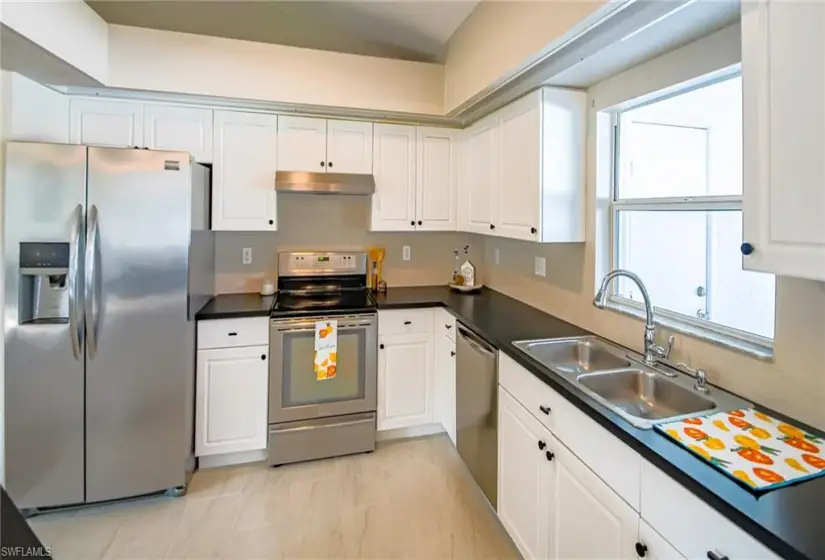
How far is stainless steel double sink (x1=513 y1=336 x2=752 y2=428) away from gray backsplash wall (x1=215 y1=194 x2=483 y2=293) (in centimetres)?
166

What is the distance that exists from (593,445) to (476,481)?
1154 millimetres

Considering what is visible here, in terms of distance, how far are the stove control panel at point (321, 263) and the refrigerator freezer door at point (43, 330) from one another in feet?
4.21

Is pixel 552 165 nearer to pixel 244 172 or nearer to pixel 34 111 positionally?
pixel 244 172

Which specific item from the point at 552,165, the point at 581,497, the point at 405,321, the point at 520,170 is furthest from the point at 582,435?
the point at 405,321

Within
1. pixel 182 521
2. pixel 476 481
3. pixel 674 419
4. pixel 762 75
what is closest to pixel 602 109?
pixel 762 75

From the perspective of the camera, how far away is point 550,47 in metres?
1.91

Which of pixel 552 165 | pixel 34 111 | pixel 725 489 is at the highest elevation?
pixel 34 111

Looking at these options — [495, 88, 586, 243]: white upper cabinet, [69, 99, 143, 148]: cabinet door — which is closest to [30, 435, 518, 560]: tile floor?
[495, 88, 586, 243]: white upper cabinet

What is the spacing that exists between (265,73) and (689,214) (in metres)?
2.47

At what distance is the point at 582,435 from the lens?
1.50 meters

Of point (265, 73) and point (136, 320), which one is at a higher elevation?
point (265, 73)

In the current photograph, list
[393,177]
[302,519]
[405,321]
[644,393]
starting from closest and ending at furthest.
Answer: [644,393]
[302,519]
[405,321]
[393,177]

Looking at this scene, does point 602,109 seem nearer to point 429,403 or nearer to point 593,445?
point 593,445

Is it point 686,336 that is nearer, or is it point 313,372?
point 686,336
